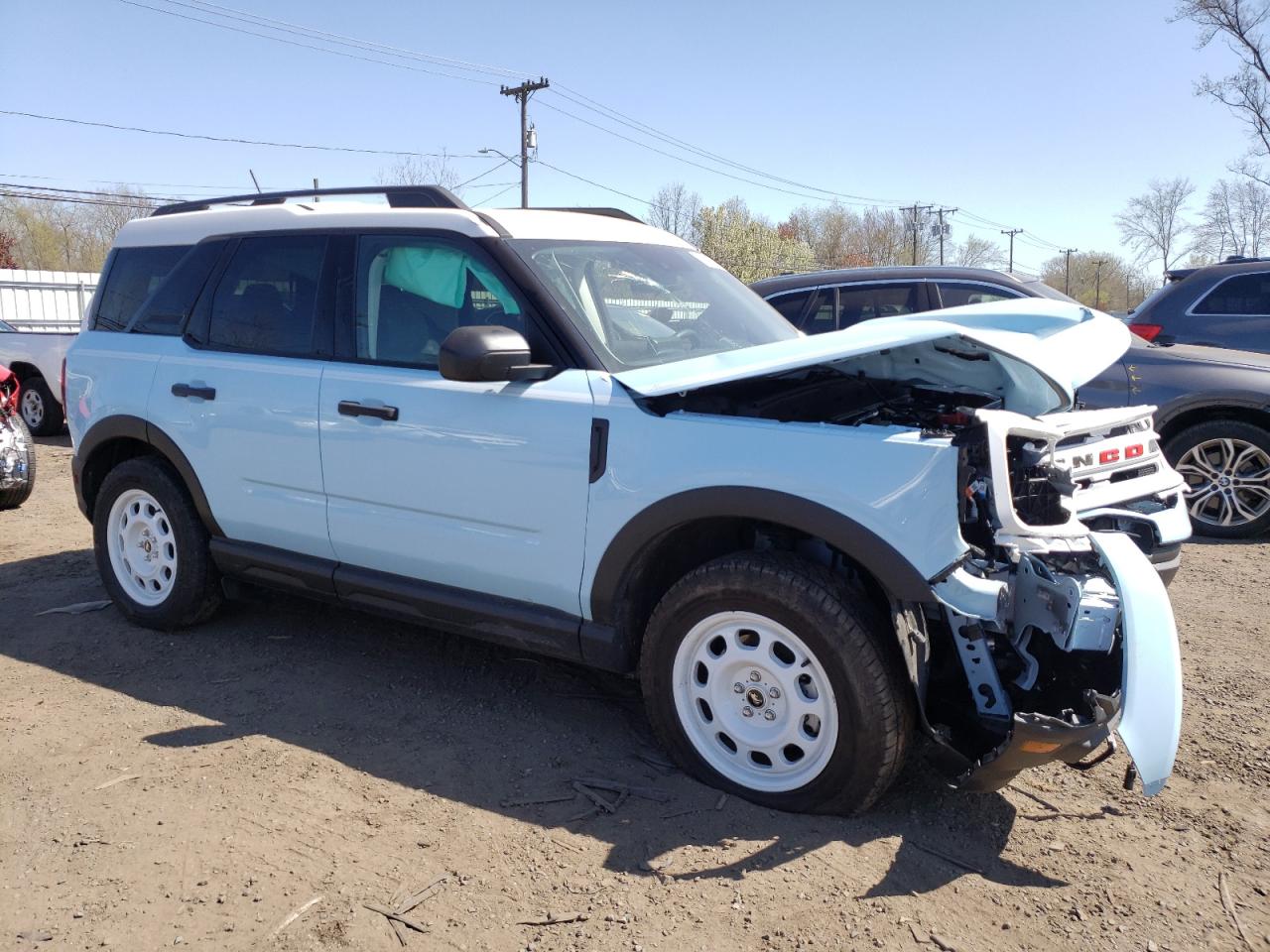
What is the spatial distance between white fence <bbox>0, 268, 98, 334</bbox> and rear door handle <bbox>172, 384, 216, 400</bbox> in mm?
26213

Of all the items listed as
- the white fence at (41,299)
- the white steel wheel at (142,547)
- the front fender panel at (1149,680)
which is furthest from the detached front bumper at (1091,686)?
the white fence at (41,299)

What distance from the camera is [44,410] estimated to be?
38.8ft

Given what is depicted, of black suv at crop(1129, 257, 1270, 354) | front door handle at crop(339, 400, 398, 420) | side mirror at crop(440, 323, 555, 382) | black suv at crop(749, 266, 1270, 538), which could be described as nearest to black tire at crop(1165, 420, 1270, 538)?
black suv at crop(749, 266, 1270, 538)

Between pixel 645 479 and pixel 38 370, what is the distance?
1110 centimetres

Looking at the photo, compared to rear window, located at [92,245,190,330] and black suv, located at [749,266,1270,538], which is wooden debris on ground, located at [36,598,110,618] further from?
black suv, located at [749,266,1270,538]

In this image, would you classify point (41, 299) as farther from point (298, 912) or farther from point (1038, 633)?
point (1038, 633)

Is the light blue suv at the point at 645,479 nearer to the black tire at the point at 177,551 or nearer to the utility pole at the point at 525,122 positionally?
the black tire at the point at 177,551

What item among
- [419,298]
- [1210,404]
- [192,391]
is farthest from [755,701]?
[1210,404]

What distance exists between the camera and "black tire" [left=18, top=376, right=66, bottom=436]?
38.6ft

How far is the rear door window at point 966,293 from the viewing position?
7.75 meters

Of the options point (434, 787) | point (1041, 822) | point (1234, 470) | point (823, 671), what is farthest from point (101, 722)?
point (1234, 470)

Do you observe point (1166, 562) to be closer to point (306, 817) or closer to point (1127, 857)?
point (1127, 857)

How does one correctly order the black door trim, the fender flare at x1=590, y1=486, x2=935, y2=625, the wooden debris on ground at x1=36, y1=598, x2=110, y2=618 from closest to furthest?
the fender flare at x1=590, y1=486, x2=935, y2=625
the black door trim
the wooden debris on ground at x1=36, y1=598, x2=110, y2=618

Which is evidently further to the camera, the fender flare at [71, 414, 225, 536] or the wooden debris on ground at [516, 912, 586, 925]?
the fender flare at [71, 414, 225, 536]
